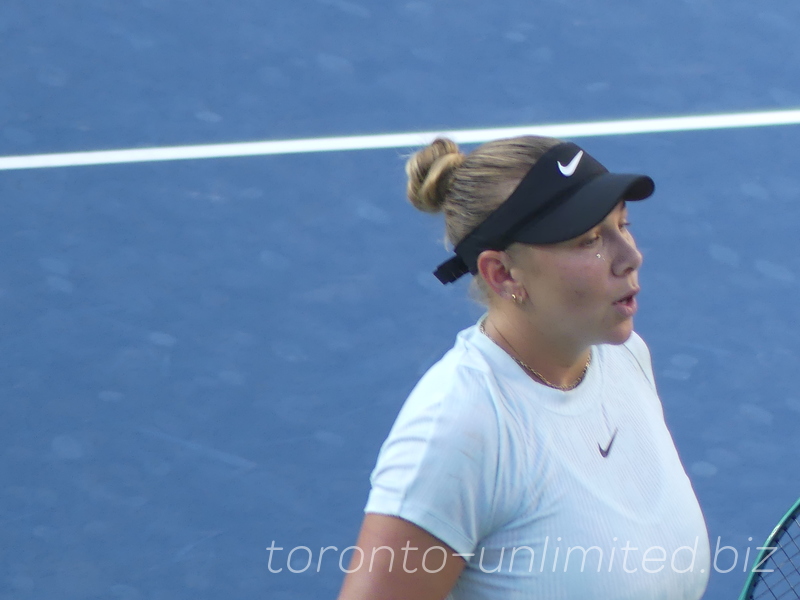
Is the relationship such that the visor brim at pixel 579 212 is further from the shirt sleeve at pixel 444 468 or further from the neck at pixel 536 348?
the shirt sleeve at pixel 444 468

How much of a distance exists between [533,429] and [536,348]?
0.15 meters

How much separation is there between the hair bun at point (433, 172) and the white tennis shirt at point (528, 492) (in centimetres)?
24

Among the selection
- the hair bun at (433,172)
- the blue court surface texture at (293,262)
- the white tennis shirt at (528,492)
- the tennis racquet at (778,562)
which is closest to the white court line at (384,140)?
the blue court surface texture at (293,262)

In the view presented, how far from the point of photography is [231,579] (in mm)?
2932

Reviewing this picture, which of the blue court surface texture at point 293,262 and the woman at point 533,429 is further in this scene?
the blue court surface texture at point 293,262

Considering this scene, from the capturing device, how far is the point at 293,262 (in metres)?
3.36

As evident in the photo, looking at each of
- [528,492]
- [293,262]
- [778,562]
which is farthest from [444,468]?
[293,262]

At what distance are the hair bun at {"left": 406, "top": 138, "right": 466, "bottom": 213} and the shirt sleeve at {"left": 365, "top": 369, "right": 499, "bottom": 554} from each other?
14.7 inches

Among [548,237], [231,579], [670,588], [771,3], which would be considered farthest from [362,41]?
[670,588]

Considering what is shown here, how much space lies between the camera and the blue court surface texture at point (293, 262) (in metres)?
3.02

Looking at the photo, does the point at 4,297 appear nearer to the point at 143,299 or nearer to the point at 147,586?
the point at 143,299

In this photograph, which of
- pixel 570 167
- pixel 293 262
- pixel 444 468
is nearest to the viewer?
pixel 444 468

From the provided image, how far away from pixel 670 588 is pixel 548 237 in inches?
20.0

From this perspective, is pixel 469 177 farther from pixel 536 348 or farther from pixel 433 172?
pixel 536 348
